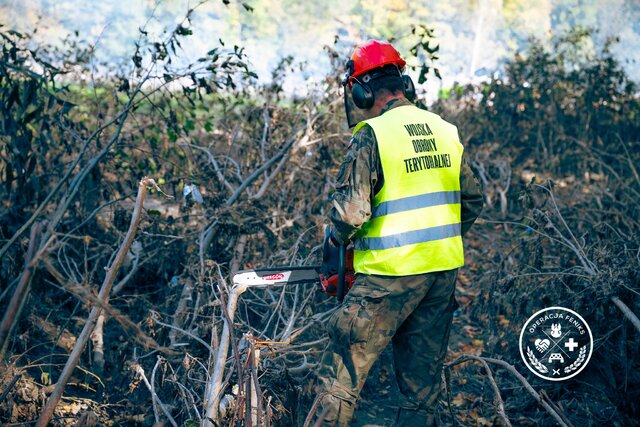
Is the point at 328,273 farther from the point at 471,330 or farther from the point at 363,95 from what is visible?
the point at 471,330

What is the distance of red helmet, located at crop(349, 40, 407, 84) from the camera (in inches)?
124

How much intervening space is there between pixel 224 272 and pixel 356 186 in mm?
2137

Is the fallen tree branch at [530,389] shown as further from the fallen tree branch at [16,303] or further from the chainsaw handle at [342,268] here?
the fallen tree branch at [16,303]

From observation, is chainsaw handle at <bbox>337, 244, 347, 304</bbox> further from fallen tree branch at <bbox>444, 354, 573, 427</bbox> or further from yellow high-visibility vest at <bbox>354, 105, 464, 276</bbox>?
fallen tree branch at <bbox>444, 354, 573, 427</bbox>

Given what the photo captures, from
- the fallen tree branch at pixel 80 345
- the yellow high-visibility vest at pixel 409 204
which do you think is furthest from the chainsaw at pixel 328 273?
the fallen tree branch at pixel 80 345

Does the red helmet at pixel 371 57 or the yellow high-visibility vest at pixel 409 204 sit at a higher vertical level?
the red helmet at pixel 371 57

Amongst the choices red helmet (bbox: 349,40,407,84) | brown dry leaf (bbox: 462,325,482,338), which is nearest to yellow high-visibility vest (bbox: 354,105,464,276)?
red helmet (bbox: 349,40,407,84)

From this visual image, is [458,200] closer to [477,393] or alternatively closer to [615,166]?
[477,393]

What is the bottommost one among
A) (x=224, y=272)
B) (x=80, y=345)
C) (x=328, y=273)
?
(x=224, y=272)

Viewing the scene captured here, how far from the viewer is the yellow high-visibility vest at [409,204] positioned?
300cm

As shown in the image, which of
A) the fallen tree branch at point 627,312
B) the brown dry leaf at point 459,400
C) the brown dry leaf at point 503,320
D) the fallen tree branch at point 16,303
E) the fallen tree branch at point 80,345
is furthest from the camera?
the brown dry leaf at point 503,320

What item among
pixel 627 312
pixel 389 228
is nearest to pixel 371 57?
pixel 389 228

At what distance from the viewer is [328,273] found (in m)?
3.28

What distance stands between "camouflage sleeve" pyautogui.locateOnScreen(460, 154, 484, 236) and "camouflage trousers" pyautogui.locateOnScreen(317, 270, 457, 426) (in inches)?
14.6
